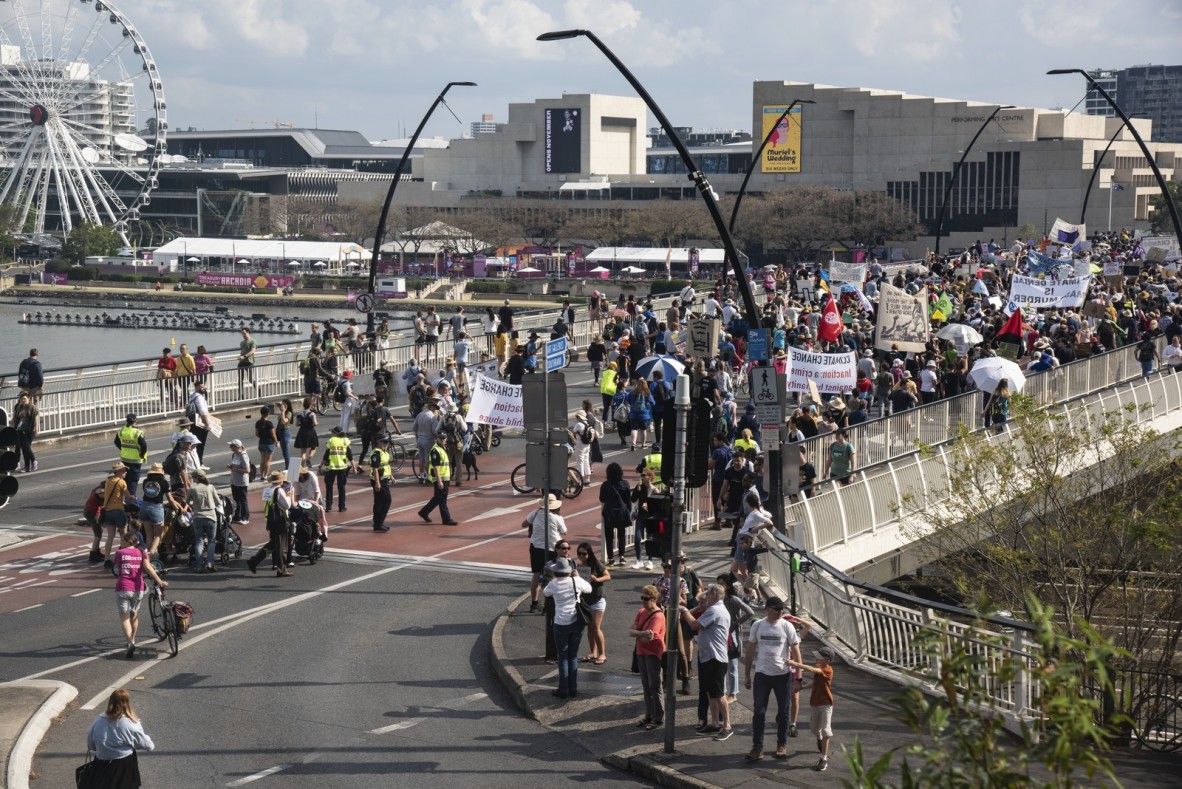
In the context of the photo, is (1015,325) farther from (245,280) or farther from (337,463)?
(245,280)

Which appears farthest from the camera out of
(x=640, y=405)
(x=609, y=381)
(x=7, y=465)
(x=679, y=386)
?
(x=609, y=381)

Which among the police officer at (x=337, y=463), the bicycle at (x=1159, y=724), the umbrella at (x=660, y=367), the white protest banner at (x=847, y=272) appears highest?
the white protest banner at (x=847, y=272)

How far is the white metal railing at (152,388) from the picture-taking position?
3241 centimetres

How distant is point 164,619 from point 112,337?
78718 mm

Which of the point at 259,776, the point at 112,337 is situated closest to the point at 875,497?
the point at 259,776

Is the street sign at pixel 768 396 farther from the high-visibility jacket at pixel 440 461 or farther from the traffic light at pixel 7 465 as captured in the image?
the traffic light at pixel 7 465

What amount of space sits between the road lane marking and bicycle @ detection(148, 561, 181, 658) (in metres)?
4.00

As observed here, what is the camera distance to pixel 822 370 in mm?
25594

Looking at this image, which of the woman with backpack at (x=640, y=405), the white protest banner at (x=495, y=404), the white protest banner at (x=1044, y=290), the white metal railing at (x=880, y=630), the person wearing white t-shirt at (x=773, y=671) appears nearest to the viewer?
the person wearing white t-shirt at (x=773, y=671)

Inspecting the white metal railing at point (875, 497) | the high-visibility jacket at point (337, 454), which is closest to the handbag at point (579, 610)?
the white metal railing at point (875, 497)

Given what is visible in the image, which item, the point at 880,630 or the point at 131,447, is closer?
the point at 880,630

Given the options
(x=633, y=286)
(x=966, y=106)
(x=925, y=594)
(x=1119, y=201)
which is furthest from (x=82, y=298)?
(x=925, y=594)

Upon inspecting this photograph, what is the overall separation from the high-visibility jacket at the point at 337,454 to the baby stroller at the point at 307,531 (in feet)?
9.41

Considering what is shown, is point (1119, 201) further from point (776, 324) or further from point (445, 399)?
point (445, 399)
